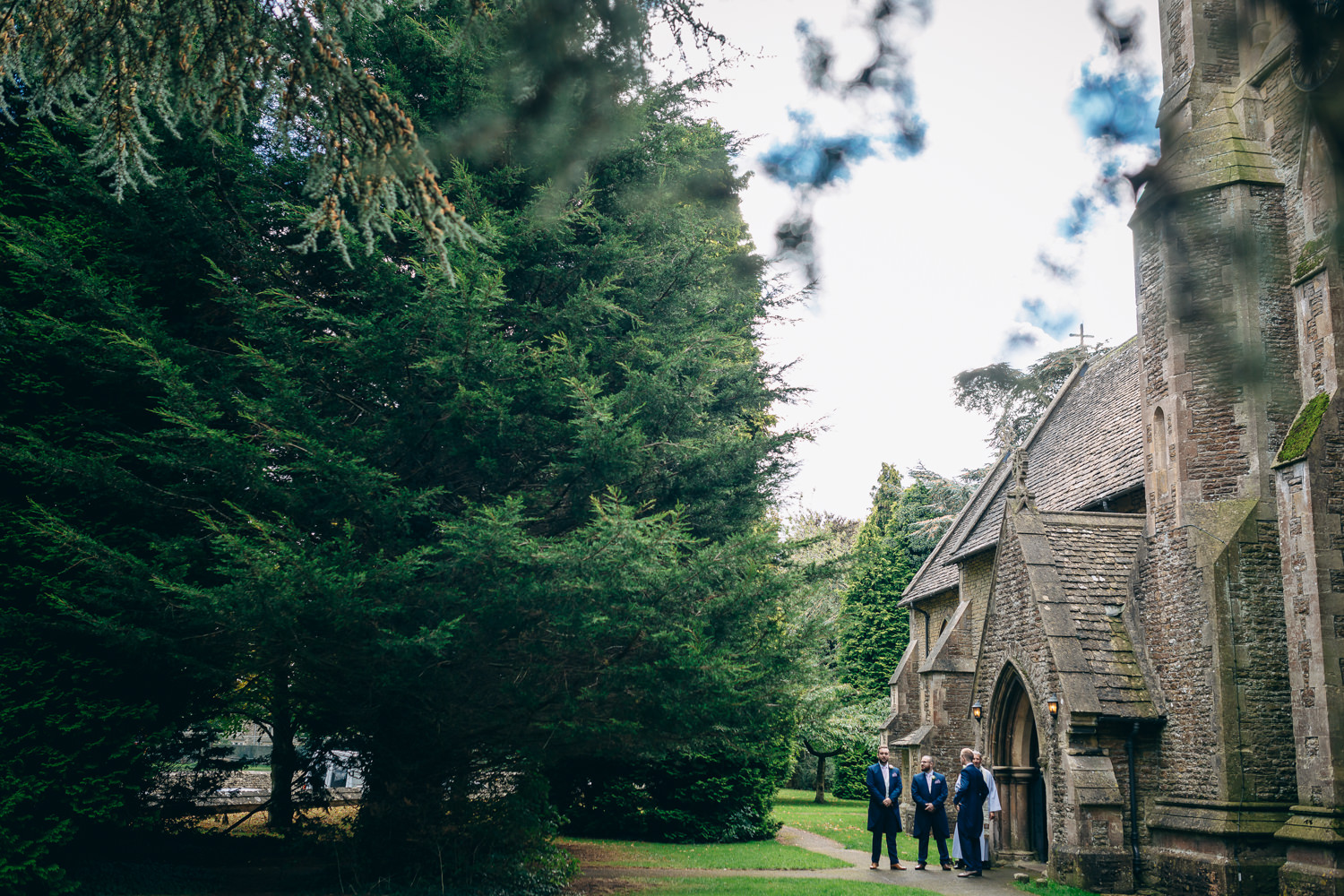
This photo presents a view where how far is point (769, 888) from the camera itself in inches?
425

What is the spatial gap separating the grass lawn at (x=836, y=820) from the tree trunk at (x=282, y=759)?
30.3 feet

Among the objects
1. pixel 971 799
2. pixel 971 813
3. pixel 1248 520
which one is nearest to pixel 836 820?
pixel 971 813

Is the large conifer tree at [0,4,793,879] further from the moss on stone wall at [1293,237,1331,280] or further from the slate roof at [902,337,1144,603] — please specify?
the slate roof at [902,337,1144,603]

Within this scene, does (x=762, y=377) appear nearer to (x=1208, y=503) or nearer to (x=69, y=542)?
(x=1208, y=503)

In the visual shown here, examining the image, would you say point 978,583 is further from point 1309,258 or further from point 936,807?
point 1309,258

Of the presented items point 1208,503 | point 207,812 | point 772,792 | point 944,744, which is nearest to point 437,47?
point 207,812

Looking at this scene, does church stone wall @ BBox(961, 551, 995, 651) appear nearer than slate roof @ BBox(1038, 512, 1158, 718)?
No

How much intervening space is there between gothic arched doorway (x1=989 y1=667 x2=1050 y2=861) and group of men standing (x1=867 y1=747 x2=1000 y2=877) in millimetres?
581

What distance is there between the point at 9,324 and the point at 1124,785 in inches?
573

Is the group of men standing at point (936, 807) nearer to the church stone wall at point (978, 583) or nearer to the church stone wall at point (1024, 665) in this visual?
the church stone wall at point (1024, 665)

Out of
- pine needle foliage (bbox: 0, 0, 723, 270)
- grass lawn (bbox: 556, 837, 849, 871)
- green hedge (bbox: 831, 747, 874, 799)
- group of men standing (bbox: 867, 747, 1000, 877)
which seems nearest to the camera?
pine needle foliage (bbox: 0, 0, 723, 270)

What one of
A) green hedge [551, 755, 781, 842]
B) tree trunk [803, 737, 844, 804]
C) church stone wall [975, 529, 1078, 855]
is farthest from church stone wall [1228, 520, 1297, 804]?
tree trunk [803, 737, 844, 804]

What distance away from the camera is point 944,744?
18531 millimetres

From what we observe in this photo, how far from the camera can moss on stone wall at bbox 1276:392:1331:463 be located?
10531mm
